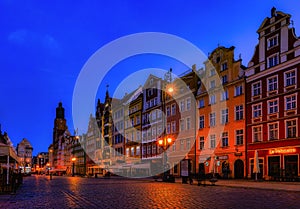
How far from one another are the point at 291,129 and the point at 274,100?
4.13 metres

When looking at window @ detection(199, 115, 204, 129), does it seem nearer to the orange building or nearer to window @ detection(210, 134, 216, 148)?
the orange building

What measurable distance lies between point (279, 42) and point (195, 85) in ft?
60.4

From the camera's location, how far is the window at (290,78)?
132 ft

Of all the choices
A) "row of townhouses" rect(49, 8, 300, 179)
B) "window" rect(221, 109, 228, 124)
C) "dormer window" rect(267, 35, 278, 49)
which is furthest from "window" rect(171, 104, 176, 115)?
"dormer window" rect(267, 35, 278, 49)

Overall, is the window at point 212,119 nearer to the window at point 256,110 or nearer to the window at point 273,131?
the window at point 256,110

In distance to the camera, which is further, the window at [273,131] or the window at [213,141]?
the window at [213,141]

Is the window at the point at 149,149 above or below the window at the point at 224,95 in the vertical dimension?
below

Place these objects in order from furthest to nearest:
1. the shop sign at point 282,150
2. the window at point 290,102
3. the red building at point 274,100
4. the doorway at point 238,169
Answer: the doorway at point 238,169
the window at point 290,102
the red building at point 274,100
the shop sign at point 282,150

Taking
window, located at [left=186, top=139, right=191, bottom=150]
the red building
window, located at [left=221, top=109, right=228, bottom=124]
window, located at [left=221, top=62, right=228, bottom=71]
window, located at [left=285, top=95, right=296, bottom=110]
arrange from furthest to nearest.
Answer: window, located at [left=186, top=139, right=191, bottom=150] < window, located at [left=221, top=62, right=228, bottom=71] < window, located at [left=221, top=109, right=228, bottom=124] < window, located at [left=285, top=95, right=296, bottom=110] < the red building

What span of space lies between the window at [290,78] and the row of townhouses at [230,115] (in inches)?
4.1

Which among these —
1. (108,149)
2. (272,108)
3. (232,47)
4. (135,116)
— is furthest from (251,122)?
(108,149)

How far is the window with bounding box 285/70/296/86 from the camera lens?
40353 millimetres

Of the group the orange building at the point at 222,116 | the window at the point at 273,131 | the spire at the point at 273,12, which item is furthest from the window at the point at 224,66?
the window at the point at 273,131

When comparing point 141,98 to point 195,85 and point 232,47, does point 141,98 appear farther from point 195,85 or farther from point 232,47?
point 232,47
